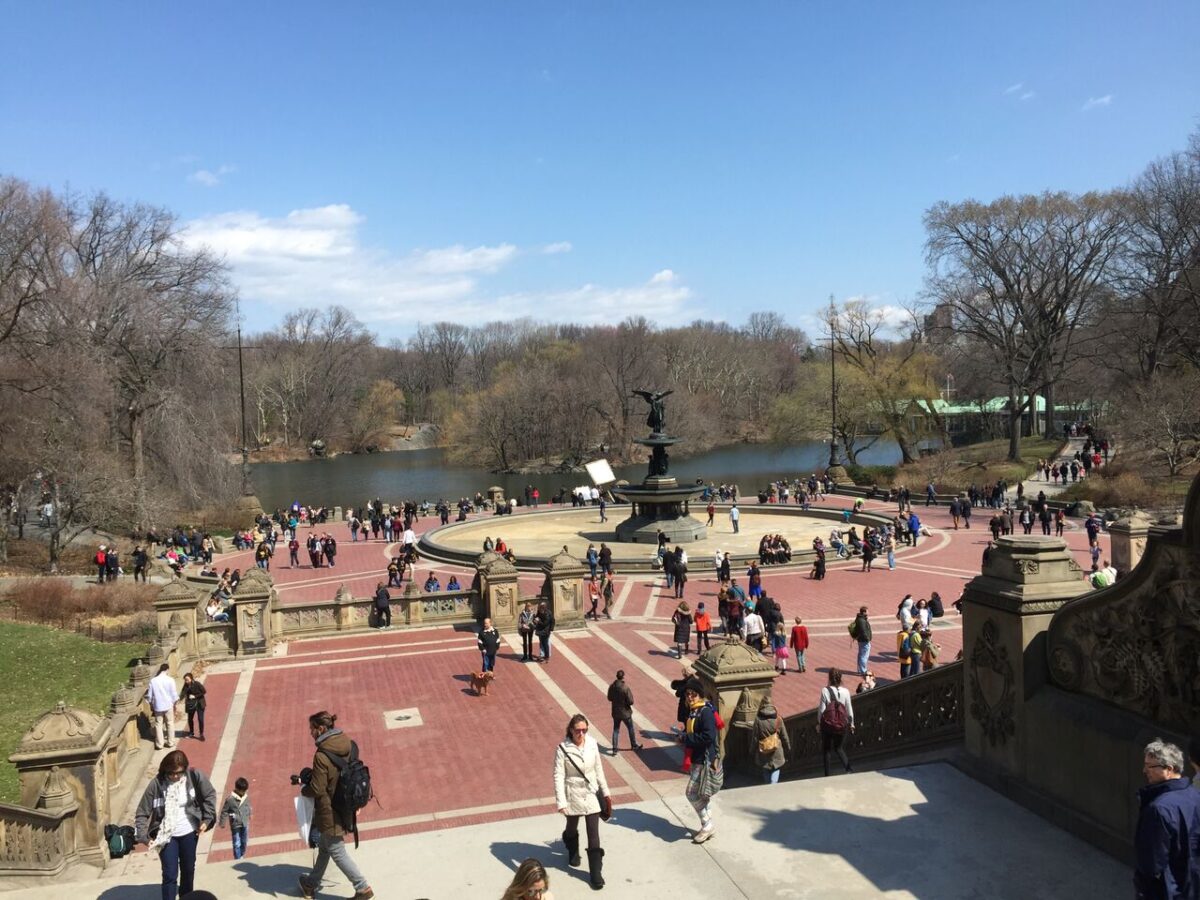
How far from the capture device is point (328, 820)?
20.5 feet

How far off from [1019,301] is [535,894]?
196 feet

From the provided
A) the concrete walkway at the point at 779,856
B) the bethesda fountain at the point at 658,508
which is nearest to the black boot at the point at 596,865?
the concrete walkway at the point at 779,856

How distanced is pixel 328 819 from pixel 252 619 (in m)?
13.6

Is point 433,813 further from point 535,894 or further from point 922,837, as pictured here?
point 535,894

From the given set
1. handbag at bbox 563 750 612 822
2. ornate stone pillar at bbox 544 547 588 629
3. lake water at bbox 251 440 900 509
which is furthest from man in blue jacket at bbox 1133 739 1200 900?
lake water at bbox 251 440 900 509

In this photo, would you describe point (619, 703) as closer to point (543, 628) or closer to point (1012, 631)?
point (543, 628)

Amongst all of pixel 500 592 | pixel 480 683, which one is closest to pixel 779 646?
pixel 480 683

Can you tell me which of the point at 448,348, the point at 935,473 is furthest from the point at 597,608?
the point at 448,348

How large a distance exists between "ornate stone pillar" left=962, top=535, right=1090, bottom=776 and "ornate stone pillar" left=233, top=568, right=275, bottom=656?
49.2 feet

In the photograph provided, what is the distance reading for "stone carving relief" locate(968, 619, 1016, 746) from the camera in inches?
284

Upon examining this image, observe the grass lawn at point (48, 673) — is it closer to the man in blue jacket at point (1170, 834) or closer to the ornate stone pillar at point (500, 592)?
the ornate stone pillar at point (500, 592)

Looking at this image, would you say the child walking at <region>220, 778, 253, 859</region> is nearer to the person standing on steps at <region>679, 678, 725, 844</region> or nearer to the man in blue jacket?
the person standing on steps at <region>679, 678, 725, 844</region>

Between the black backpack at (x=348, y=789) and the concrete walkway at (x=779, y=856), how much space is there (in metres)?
0.48

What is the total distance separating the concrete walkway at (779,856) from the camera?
19.5ft
